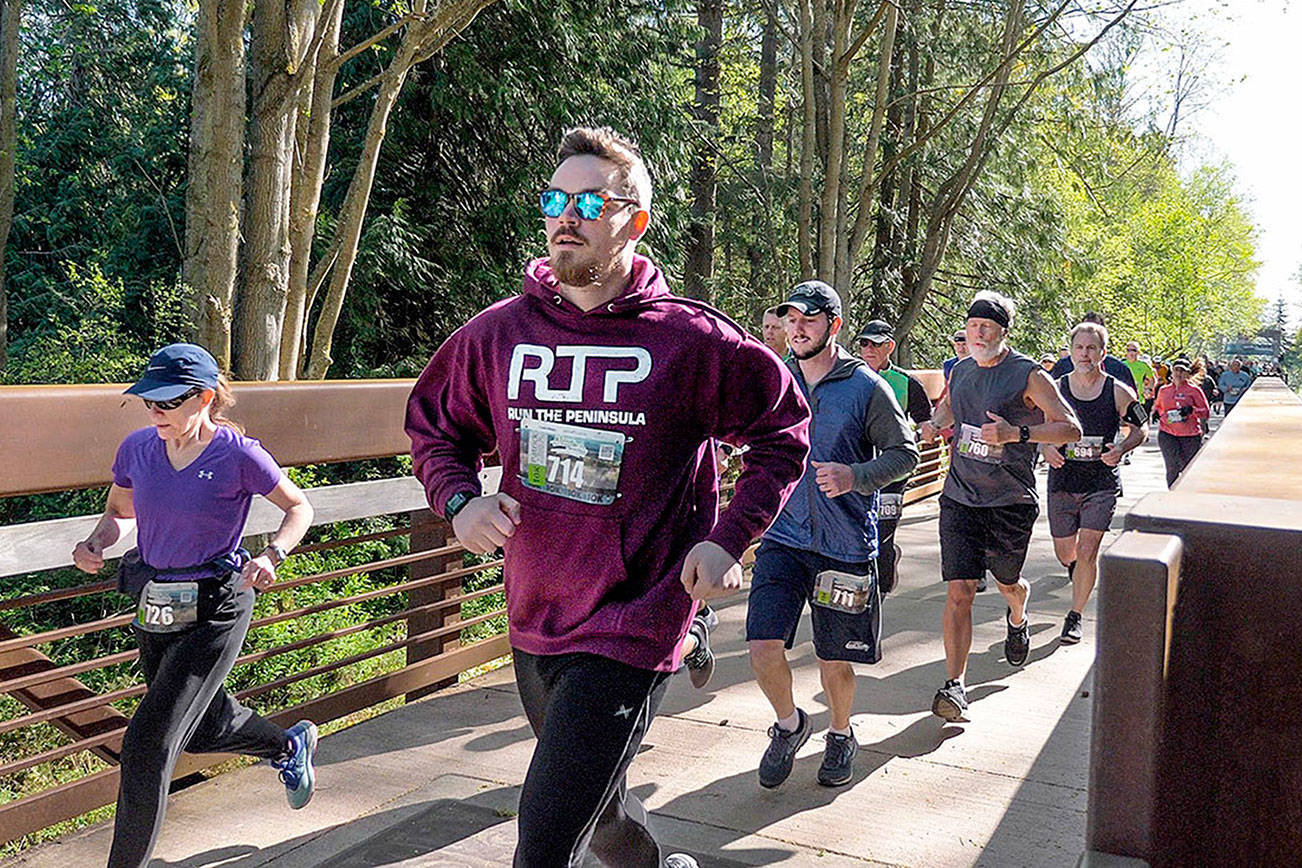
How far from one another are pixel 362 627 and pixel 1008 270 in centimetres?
2060

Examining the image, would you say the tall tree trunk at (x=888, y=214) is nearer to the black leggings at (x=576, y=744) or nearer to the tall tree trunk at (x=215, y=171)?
the tall tree trunk at (x=215, y=171)

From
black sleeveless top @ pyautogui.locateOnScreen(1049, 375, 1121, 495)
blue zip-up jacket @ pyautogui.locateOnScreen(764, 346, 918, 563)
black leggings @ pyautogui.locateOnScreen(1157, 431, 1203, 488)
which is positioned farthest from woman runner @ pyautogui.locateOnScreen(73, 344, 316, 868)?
black leggings @ pyautogui.locateOnScreen(1157, 431, 1203, 488)

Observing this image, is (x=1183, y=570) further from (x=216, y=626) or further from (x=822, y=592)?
(x=822, y=592)

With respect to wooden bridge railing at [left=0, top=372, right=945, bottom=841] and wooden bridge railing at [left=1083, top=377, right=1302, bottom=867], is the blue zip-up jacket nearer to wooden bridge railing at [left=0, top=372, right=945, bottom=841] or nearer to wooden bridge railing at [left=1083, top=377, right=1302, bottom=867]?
wooden bridge railing at [left=0, top=372, right=945, bottom=841]

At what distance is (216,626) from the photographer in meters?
3.96

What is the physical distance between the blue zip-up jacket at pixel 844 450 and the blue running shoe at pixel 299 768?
2.09 m

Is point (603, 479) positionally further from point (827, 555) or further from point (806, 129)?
point (806, 129)

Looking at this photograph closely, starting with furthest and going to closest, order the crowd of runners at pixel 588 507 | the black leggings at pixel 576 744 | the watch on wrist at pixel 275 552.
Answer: the watch on wrist at pixel 275 552 → the crowd of runners at pixel 588 507 → the black leggings at pixel 576 744

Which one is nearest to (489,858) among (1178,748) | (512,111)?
(1178,748)

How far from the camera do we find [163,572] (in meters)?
3.93

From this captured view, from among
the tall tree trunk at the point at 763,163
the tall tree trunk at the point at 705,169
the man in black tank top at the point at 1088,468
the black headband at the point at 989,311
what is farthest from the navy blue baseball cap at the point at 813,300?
the tall tree trunk at the point at 763,163

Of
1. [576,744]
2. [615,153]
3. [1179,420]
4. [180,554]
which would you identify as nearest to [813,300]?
[615,153]

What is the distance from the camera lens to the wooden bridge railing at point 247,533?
4.16 m

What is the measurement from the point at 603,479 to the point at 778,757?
2731 millimetres
